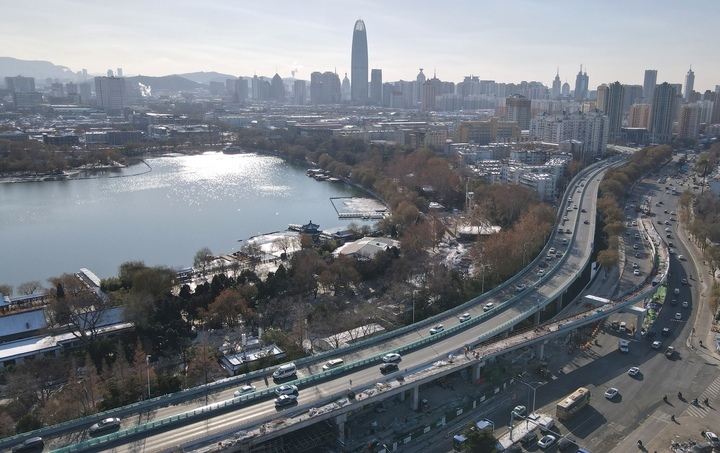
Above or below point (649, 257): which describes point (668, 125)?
above

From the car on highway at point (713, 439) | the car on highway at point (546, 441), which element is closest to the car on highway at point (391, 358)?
the car on highway at point (546, 441)

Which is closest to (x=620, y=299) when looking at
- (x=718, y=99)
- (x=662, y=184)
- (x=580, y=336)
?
(x=580, y=336)

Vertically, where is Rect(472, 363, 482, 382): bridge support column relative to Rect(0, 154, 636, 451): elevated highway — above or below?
below

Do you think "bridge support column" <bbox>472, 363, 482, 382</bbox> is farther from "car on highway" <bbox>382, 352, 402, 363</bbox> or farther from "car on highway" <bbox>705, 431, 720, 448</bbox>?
"car on highway" <bbox>705, 431, 720, 448</bbox>

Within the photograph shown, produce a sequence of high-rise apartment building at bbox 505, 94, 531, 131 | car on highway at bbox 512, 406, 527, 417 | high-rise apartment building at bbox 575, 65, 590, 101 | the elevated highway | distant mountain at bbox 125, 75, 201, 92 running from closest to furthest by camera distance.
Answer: the elevated highway < car on highway at bbox 512, 406, 527, 417 < high-rise apartment building at bbox 505, 94, 531, 131 < high-rise apartment building at bbox 575, 65, 590, 101 < distant mountain at bbox 125, 75, 201, 92

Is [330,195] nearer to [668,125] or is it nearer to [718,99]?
[668,125]

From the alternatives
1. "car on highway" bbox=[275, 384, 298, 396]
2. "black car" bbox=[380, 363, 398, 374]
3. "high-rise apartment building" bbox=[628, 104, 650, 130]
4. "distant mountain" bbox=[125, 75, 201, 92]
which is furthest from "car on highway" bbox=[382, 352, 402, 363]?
"distant mountain" bbox=[125, 75, 201, 92]

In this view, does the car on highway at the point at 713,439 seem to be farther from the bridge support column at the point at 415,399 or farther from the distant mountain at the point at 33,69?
A: the distant mountain at the point at 33,69
